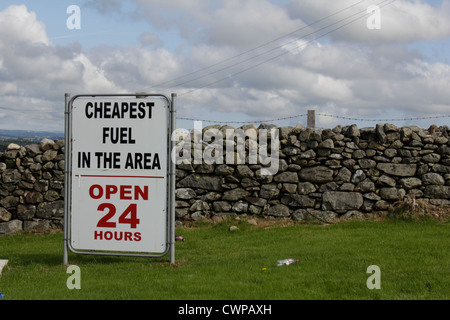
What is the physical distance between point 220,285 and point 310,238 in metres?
4.42

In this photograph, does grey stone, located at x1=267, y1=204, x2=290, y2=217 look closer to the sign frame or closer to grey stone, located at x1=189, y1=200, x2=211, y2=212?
grey stone, located at x1=189, y1=200, x2=211, y2=212

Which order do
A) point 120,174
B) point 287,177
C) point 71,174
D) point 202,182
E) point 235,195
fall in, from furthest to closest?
1. point 202,182
2. point 235,195
3. point 287,177
4. point 71,174
5. point 120,174

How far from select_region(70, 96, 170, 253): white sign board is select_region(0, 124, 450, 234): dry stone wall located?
5.23 meters

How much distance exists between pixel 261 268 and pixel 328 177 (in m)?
6.07

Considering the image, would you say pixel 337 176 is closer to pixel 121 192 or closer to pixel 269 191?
pixel 269 191

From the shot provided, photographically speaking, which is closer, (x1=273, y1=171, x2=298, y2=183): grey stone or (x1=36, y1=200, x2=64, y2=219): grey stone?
(x1=273, y1=171, x2=298, y2=183): grey stone

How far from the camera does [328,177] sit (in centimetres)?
1352

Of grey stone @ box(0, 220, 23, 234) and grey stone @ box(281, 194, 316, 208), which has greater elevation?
grey stone @ box(281, 194, 316, 208)

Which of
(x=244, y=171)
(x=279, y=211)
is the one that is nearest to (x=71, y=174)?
(x=244, y=171)

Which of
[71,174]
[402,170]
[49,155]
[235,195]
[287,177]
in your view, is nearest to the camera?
[71,174]

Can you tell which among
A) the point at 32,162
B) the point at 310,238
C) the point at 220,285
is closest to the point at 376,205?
the point at 310,238

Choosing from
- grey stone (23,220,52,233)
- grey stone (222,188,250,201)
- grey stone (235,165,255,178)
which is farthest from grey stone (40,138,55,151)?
grey stone (235,165,255,178)

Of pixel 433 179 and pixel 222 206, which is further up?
pixel 433 179

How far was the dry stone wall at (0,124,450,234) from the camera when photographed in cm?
1352
